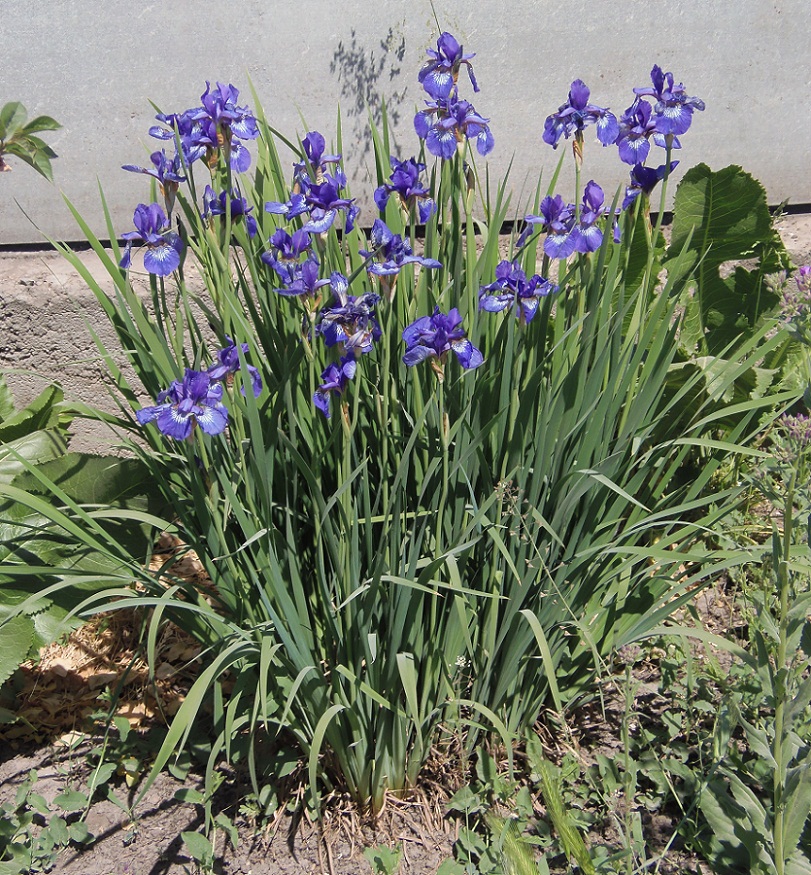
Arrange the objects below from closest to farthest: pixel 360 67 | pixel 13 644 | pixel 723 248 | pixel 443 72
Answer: pixel 443 72 → pixel 13 644 → pixel 723 248 → pixel 360 67

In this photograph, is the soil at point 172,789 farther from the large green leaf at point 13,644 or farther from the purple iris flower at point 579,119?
the purple iris flower at point 579,119

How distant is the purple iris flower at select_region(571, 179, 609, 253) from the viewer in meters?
1.49

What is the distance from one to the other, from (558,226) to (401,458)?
50cm

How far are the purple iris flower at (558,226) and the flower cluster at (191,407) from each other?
615 mm

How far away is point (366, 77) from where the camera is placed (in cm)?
255

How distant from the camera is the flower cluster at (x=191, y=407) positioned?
1.26 meters

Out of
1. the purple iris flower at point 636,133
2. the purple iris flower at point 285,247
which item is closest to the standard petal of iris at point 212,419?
the purple iris flower at point 285,247

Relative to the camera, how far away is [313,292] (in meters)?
1.29

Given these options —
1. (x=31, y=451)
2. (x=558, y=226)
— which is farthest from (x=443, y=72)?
(x=31, y=451)

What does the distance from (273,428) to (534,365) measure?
0.51 metres

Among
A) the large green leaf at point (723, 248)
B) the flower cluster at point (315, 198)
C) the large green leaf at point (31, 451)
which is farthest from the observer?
the large green leaf at point (723, 248)

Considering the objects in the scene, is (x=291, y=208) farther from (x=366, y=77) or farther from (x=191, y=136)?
(x=366, y=77)

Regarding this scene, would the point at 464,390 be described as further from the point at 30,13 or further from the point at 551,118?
the point at 30,13

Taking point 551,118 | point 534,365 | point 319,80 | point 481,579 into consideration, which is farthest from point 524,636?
point 319,80
